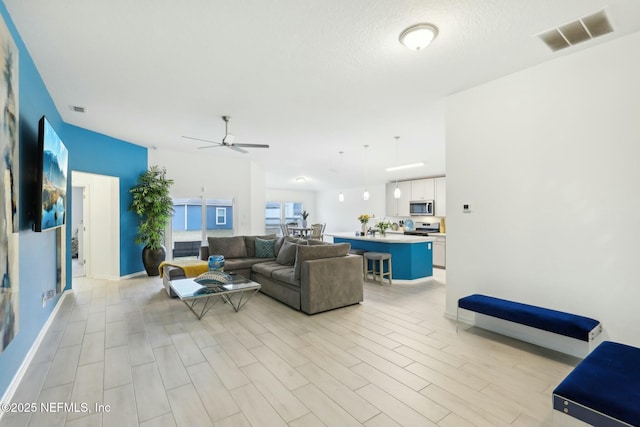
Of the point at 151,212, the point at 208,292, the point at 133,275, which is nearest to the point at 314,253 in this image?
the point at 208,292

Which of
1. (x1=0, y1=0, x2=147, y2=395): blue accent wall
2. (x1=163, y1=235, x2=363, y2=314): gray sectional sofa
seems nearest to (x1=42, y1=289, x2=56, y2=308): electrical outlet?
(x1=0, y1=0, x2=147, y2=395): blue accent wall

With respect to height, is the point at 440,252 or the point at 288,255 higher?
the point at 288,255

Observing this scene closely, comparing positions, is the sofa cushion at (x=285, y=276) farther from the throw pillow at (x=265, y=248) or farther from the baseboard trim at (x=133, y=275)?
the baseboard trim at (x=133, y=275)

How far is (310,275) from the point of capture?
382 cm

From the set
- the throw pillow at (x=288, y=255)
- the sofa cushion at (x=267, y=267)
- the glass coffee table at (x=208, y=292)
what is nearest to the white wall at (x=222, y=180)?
the sofa cushion at (x=267, y=267)

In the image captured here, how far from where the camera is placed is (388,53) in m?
2.72

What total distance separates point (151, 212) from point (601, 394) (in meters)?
6.74

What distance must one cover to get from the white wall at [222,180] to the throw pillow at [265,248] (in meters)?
2.16

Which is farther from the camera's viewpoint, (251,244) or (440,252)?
(440,252)

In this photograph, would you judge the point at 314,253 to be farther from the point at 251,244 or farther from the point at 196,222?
the point at 196,222

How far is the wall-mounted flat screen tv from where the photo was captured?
8.09 ft

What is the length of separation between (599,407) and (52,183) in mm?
4378

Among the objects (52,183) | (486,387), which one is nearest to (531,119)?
(486,387)

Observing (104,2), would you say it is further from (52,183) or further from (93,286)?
(93,286)
